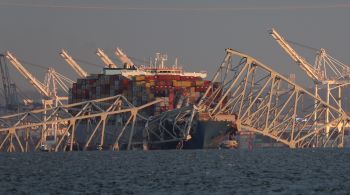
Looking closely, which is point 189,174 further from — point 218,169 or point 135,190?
point 135,190

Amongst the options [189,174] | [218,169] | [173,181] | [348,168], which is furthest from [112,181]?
[348,168]

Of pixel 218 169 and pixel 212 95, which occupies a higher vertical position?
pixel 212 95

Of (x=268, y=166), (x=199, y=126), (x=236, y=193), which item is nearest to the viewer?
(x=236, y=193)

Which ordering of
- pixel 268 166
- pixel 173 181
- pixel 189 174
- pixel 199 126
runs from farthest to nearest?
1. pixel 199 126
2. pixel 268 166
3. pixel 189 174
4. pixel 173 181

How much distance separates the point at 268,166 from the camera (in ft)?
454

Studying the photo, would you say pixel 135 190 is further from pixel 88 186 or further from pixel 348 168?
pixel 348 168

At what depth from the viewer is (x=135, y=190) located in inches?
3789

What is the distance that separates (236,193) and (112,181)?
18.0 metres

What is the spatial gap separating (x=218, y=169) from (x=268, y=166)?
10.2m

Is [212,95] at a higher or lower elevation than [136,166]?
higher

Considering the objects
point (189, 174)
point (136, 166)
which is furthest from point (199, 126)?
point (189, 174)

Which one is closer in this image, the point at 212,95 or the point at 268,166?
the point at 268,166

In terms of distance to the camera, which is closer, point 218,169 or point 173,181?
point 173,181

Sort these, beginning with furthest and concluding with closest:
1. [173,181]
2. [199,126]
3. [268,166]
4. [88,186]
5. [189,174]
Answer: [199,126], [268,166], [189,174], [173,181], [88,186]
